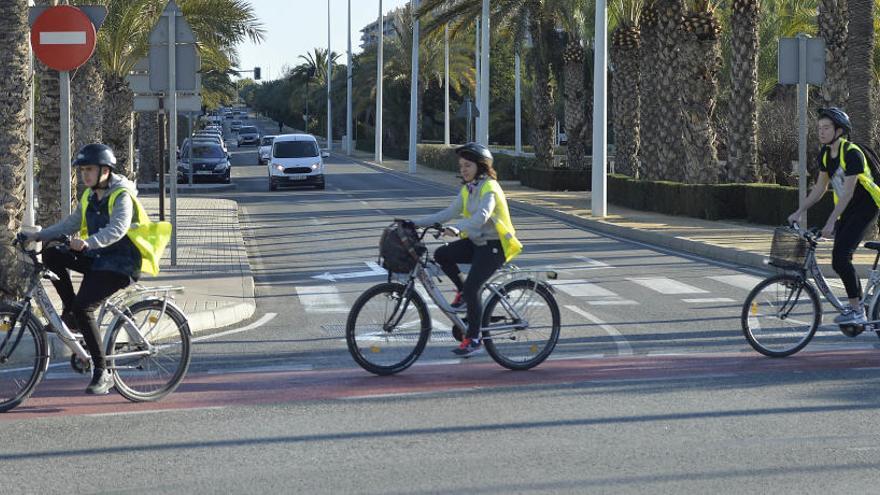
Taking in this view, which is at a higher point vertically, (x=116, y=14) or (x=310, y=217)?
(x=116, y=14)

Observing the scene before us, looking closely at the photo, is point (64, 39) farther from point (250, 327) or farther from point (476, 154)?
point (476, 154)

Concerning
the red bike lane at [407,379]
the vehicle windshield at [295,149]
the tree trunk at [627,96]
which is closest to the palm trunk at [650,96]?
the tree trunk at [627,96]

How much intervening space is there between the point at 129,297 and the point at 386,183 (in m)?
42.0

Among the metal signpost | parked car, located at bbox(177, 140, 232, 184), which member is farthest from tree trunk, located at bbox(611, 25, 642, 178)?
the metal signpost

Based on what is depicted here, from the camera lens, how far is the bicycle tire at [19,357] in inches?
328

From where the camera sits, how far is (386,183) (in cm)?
5075

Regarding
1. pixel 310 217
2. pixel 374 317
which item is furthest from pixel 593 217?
pixel 374 317

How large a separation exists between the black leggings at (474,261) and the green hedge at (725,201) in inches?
590

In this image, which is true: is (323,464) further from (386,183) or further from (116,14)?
(386,183)

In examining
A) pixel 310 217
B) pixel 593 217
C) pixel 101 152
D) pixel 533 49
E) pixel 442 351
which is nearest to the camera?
pixel 101 152

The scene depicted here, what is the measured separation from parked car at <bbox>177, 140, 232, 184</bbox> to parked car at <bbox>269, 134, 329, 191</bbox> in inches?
119

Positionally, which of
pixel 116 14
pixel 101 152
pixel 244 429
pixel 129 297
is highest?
pixel 116 14

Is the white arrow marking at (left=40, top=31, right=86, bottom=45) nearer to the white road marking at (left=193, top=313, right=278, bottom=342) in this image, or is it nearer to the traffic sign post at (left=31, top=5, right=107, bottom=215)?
the traffic sign post at (left=31, top=5, right=107, bottom=215)

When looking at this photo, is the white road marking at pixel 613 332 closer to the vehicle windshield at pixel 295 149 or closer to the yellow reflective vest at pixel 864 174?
the yellow reflective vest at pixel 864 174
